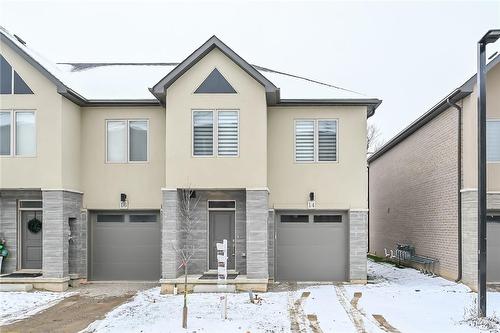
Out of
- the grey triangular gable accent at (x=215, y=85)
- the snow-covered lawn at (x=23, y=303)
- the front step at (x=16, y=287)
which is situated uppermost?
the grey triangular gable accent at (x=215, y=85)

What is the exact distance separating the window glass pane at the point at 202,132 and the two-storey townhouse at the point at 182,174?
1.2 inches

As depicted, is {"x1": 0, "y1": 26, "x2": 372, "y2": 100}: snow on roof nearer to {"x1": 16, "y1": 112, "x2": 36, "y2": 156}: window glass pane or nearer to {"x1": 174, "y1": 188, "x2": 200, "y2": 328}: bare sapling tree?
{"x1": 16, "y1": 112, "x2": 36, "y2": 156}: window glass pane

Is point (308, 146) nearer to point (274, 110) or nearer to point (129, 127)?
point (274, 110)

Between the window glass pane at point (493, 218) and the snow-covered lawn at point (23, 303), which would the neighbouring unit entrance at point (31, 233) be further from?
the window glass pane at point (493, 218)

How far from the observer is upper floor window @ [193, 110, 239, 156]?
1489 cm

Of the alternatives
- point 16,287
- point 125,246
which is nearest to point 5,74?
point 16,287

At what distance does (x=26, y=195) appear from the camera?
16.2m

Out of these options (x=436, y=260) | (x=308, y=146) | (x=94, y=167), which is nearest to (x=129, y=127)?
(x=94, y=167)

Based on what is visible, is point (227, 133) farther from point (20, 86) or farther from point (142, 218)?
point (20, 86)

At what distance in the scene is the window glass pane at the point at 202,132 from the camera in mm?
14922

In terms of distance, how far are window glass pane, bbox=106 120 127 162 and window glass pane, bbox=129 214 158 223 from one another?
1960mm

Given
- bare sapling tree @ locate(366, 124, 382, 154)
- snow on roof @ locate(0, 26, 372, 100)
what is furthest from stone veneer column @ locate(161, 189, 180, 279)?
bare sapling tree @ locate(366, 124, 382, 154)

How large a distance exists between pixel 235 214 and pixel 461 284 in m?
7.22

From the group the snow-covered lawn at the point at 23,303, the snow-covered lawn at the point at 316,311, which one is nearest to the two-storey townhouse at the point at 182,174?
the snow-covered lawn at the point at 23,303
